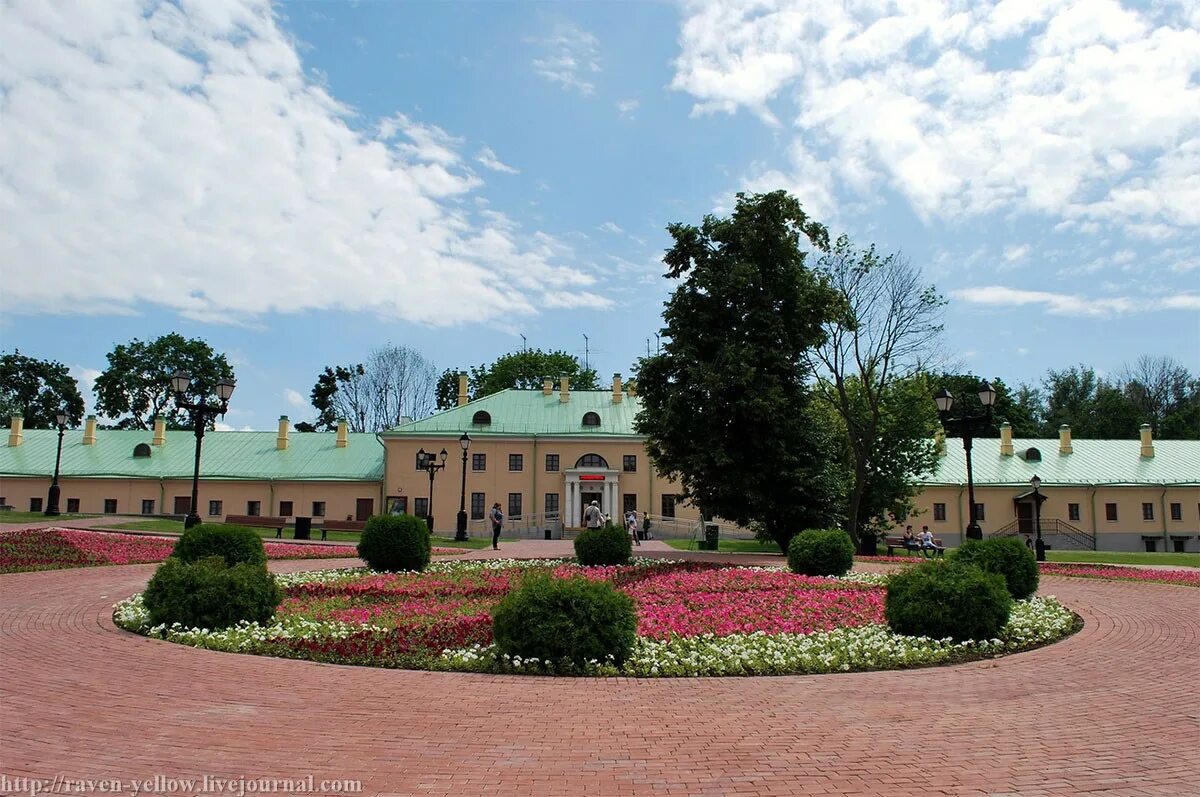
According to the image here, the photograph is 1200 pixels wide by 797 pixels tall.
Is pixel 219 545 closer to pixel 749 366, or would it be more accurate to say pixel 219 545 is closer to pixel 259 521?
pixel 749 366

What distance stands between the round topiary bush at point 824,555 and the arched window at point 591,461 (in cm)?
2917

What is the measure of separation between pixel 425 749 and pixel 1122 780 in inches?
180

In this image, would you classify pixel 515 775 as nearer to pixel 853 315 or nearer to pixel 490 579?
pixel 490 579

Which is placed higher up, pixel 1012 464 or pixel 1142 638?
pixel 1012 464

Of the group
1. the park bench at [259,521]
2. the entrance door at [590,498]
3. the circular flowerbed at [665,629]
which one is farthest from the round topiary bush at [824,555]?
the entrance door at [590,498]

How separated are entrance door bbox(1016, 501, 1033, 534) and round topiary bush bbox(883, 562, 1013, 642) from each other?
131ft

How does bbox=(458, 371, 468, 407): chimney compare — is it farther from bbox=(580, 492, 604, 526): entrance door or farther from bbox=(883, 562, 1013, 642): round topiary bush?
bbox=(883, 562, 1013, 642): round topiary bush

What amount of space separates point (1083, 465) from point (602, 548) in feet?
130

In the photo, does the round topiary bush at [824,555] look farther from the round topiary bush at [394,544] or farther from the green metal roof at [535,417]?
the green metal roof at [535,417]

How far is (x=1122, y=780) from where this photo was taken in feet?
16.8

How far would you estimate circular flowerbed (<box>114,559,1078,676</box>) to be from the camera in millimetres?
8742

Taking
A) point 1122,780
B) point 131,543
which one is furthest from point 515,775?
point 131,543

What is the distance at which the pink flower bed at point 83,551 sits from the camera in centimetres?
1830

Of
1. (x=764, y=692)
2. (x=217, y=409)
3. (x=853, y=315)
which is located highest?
(x=853, y=315)
